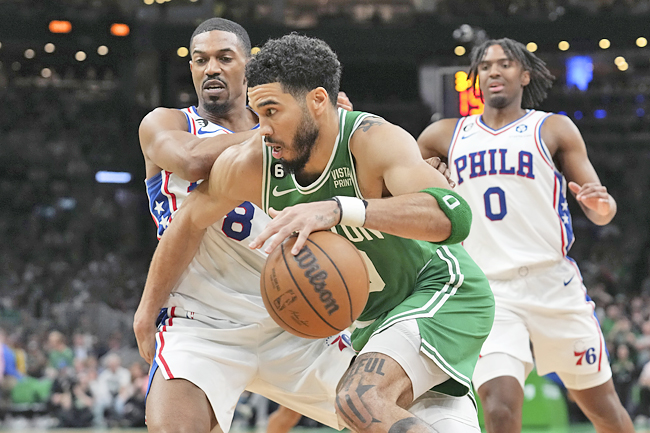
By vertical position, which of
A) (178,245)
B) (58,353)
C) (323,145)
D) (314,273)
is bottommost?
(58,353)

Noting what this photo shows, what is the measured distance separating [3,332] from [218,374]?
35.4 ft

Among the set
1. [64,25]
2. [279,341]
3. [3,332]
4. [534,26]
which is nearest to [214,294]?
[279,341]

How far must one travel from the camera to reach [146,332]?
3.41m

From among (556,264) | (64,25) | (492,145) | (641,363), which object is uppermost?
(64,25)

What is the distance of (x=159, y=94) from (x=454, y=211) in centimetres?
1636

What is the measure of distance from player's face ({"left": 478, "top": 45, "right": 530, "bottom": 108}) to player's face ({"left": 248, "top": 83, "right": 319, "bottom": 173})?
2353 mm

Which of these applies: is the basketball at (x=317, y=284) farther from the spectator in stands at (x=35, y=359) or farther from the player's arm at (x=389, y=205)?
the spectator in stands at (x=35, y=359)

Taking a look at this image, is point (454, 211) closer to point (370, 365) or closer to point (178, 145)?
point (370, 365)

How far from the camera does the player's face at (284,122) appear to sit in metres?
2.81

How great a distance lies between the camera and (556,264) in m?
4.62

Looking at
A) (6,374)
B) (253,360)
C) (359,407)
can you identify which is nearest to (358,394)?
(359,407)

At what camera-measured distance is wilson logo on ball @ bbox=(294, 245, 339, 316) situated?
2.50 m

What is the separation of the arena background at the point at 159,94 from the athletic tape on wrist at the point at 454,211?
1332 cm

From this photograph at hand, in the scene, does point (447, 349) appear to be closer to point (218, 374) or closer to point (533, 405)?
point (218, 374)
